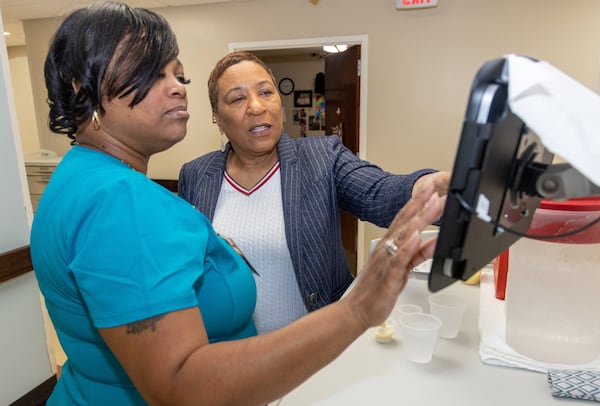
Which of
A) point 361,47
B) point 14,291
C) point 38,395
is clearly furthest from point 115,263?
point 361,47

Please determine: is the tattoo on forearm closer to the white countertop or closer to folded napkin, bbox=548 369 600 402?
the white countertop

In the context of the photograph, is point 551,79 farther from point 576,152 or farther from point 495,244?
point 495,244

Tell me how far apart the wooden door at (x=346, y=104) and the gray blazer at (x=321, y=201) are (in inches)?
90.9

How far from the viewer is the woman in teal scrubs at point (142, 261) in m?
0.57

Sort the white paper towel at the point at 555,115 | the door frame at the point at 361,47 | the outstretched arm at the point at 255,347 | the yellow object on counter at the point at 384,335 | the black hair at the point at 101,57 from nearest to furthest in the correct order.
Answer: the white paper towel at the point at 555,115 < the outstretched arm at the point at 255,347 < the black hair at the point at 101,57 < the yellow object on counter at the point at 384,335 < the door frame at the point at 361,47

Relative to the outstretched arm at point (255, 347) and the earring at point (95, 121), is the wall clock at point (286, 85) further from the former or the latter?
the outstretched arm at point (255, 347)

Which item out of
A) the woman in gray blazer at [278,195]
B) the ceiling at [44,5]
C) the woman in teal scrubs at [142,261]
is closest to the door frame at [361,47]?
the ceiling at [44,5]

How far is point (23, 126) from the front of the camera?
6527 millimetres

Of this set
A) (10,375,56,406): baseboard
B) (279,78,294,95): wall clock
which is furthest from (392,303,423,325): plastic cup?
(279,78,294,95): wall clock

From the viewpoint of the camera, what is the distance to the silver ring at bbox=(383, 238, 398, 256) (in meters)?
0.58

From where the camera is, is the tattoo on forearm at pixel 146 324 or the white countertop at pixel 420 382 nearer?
the tattoo on forearm at pixel 146 324

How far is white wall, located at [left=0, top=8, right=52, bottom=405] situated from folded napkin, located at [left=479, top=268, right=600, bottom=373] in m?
1.98

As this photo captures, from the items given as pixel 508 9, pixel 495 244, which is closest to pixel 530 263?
pixel 495 244

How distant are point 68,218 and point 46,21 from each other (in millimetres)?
4737
